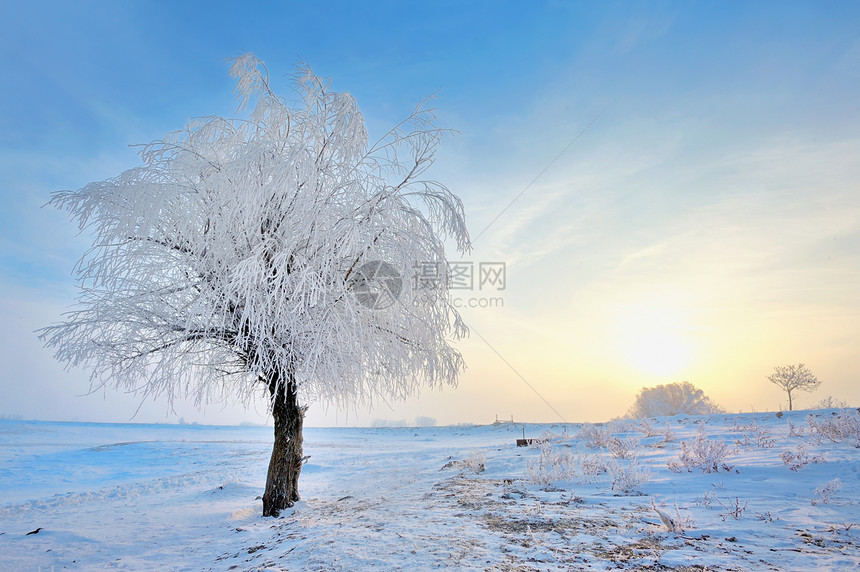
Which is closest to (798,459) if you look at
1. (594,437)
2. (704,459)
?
(704,459)

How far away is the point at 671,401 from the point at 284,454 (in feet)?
161

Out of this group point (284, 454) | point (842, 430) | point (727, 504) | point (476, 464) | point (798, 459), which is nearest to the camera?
point (727, 504)

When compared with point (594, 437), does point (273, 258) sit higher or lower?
higher

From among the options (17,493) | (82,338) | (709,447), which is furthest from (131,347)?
(17,493)

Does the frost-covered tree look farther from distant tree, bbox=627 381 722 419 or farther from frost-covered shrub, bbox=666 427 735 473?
distant tree, bbox=627 381 722 419

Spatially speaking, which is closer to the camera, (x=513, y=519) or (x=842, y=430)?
(x=513, y=519)

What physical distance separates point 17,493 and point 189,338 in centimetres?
1143

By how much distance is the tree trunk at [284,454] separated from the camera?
7559mm

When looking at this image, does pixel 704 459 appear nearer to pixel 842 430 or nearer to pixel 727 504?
pixel 727 504

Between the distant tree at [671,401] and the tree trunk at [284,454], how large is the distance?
4563 centimetres

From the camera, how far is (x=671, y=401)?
46.9 metres

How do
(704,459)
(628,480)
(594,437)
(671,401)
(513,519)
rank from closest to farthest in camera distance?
(513,519) → (628,480) → (704,459) → (594,437) → (671,401)

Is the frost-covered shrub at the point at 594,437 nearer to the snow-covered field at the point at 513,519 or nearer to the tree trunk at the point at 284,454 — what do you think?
the snow-covered field at the point at 513,519

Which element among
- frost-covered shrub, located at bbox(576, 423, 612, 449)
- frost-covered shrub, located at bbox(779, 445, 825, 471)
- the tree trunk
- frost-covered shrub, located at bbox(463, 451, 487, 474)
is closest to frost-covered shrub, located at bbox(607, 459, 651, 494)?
frost-covered shrub, located at bbox(779, 445, 825, 471)
